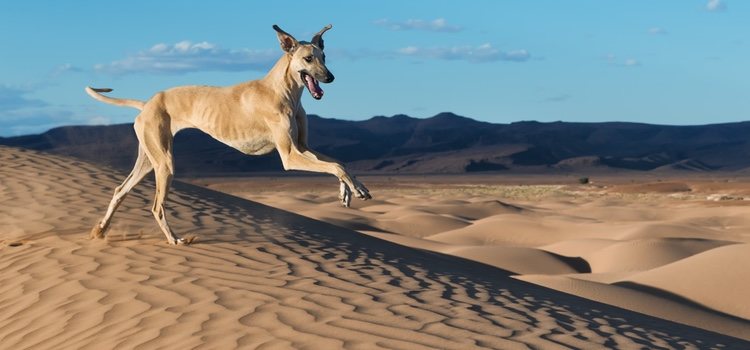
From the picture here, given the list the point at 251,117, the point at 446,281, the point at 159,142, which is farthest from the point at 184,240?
the point at 446,281

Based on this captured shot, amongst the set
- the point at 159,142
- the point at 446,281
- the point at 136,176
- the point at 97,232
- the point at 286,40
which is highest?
the point at 286,40

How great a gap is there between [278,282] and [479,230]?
1319 centimetres

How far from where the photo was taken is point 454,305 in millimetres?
7711

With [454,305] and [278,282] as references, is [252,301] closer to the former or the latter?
[278,282]

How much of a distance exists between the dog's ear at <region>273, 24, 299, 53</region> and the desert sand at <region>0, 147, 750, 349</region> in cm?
176

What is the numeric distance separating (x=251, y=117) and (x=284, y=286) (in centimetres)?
131

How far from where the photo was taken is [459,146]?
13638 centimetres

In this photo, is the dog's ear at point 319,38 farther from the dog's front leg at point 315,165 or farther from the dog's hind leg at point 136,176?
the dog's hind leg at point 136,176

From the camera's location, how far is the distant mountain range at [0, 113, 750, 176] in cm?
10956

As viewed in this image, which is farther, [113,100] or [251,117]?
[113,100]

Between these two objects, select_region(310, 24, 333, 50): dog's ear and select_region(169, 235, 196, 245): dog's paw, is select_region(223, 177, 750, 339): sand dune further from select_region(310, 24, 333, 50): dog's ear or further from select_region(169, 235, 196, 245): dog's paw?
select_region(310, 24, 333, 50): dog's ear

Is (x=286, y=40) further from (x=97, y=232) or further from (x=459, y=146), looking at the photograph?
(x=459, y=146)

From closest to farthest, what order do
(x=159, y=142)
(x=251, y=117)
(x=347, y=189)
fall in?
(x=347, y=189)
(x=251, y=117)
(x=159, y=142)

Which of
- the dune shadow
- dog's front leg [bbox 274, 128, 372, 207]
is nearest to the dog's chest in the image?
dog's front leg [bbox 274, 128, 372, 207]
